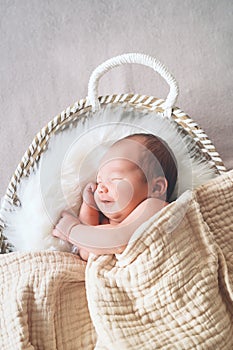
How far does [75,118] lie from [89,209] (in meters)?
0.23

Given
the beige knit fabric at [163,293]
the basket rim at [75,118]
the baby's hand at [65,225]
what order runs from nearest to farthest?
1. the beige knit fabric at [163,293]
2. the baby's hand at [65,225]
3. the basket rim at [75,118]

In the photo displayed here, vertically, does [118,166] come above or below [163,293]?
above

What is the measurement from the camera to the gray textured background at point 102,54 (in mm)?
1433

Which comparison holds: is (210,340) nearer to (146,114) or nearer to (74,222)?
(74,222)

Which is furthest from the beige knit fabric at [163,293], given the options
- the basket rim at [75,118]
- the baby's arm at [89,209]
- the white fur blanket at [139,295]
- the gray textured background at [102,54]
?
the gray textured background at [102,54]

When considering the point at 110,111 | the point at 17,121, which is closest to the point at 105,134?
the point at 110,111

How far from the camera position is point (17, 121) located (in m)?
1.48

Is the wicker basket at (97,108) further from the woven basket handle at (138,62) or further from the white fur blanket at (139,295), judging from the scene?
the white fur blanket at (139,295)

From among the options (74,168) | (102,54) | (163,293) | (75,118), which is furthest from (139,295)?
(102,54)

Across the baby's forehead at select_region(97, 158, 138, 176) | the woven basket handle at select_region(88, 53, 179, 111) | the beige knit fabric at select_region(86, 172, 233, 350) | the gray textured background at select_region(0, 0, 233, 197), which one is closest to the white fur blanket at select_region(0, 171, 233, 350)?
the beige knit fabric at select_region(86, 172, 233, 350)

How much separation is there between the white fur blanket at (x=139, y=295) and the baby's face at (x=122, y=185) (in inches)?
2.8

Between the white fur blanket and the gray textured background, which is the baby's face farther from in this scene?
the gray textured background

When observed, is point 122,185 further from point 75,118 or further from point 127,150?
point 75,118

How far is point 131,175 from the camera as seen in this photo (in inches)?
35.5
